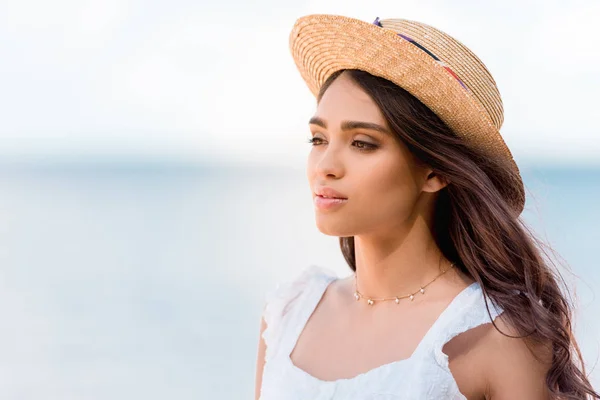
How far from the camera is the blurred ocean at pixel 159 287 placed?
6.26 meters

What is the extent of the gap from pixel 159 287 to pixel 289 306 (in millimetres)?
5822

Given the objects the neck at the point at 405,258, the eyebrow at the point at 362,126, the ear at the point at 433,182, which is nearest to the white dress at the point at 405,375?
the neck at the point at 405,258

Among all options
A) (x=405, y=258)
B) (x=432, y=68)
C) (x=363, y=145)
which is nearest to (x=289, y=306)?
(x=405, y=258)

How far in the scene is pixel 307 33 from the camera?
2732mm

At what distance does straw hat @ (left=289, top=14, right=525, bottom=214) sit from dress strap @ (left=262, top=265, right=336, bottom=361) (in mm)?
745

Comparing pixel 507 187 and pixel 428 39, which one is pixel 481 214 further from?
pixel 428 39

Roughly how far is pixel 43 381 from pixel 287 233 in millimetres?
5535

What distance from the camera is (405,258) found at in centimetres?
262

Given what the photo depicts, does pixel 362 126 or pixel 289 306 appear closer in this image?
pixel 362 126

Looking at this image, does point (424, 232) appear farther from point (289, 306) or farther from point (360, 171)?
point (289, 306)

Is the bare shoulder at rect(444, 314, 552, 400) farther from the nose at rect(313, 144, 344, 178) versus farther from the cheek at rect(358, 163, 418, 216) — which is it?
the nose at rect(313, 144, 344, 178)

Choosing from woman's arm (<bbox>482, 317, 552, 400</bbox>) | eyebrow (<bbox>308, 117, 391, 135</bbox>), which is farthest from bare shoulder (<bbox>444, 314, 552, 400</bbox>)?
eyebrow (<bbox>308, 117, 391, 135</bbox>)

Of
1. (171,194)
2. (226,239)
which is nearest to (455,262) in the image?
(226,239)

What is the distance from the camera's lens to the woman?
2.40m
